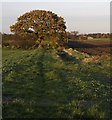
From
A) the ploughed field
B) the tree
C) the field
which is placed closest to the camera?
the field

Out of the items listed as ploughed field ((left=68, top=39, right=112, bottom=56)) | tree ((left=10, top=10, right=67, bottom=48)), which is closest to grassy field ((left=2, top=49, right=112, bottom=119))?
ploughed field ((left=68, top=39, right=112, bottom=56))

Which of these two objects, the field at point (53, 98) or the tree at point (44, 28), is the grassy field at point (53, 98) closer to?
the field at point (53, 98)

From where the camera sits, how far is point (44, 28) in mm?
81625

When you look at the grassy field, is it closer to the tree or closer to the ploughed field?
the ploughed field

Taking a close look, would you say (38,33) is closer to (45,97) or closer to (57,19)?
(57,19)

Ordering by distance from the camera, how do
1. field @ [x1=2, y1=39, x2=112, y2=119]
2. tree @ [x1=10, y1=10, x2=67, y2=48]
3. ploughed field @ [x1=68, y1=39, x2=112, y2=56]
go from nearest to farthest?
field @ [x1=2, y1=39, x2=112, y2=119] → ploughed field @ [x1=68, y1=39, x2=112, y2=56] → tree @ [x1=10, y1=10, x2=67, y2=48]

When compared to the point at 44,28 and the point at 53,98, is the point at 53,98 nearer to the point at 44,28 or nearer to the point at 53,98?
the point at 53,98

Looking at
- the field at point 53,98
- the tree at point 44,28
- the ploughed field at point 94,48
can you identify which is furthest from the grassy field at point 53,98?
the tree at point 44,28

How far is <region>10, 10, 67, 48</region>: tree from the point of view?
267 ft

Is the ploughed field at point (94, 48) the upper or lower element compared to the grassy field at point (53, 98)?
upper

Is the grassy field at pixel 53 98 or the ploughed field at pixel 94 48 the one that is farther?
the ploughed field at pixel 94 48

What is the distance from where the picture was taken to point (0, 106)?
41.0 feet

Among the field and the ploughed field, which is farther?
the ploughed field

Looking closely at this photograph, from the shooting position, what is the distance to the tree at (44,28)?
81312 mm
